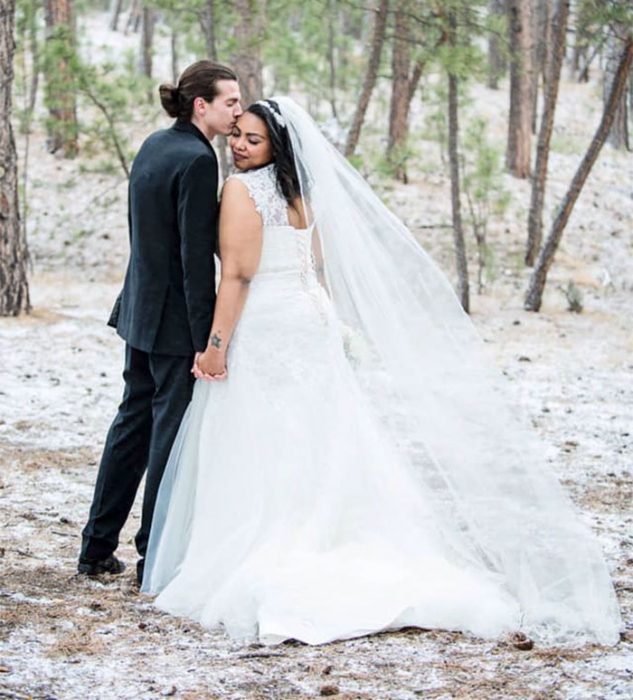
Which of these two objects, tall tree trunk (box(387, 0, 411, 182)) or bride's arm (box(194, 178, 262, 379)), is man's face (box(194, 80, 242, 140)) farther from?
tall tree trunk (box(387, 0, 411, 182))

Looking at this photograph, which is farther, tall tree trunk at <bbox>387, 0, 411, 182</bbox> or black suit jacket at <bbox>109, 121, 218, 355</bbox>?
tall tree trunk at <bbox>387, 0, 411, 182</bbox>

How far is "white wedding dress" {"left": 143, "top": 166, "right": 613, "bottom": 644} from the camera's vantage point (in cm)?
414

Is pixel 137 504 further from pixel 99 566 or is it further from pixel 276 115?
pixel 276 115

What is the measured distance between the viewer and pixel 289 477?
4.30 meters

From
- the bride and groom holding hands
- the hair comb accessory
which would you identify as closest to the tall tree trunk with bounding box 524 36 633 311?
the bride and groom holding hands

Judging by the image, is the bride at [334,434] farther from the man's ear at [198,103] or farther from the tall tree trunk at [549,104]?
the tall tree trunk at [549,104]

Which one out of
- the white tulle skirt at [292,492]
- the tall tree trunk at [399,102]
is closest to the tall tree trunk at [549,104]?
the tall tree trunk at [399,102]

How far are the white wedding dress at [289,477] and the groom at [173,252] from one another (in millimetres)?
107

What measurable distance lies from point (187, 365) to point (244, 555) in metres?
0.72

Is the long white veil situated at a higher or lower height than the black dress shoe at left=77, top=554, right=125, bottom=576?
higher

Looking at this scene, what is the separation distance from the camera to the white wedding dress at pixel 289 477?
4145 millimetres

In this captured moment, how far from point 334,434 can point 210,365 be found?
52cm

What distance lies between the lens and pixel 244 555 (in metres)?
4.19

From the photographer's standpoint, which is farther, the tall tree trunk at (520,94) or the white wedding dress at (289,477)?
the tall tree trunk at (520,94)
